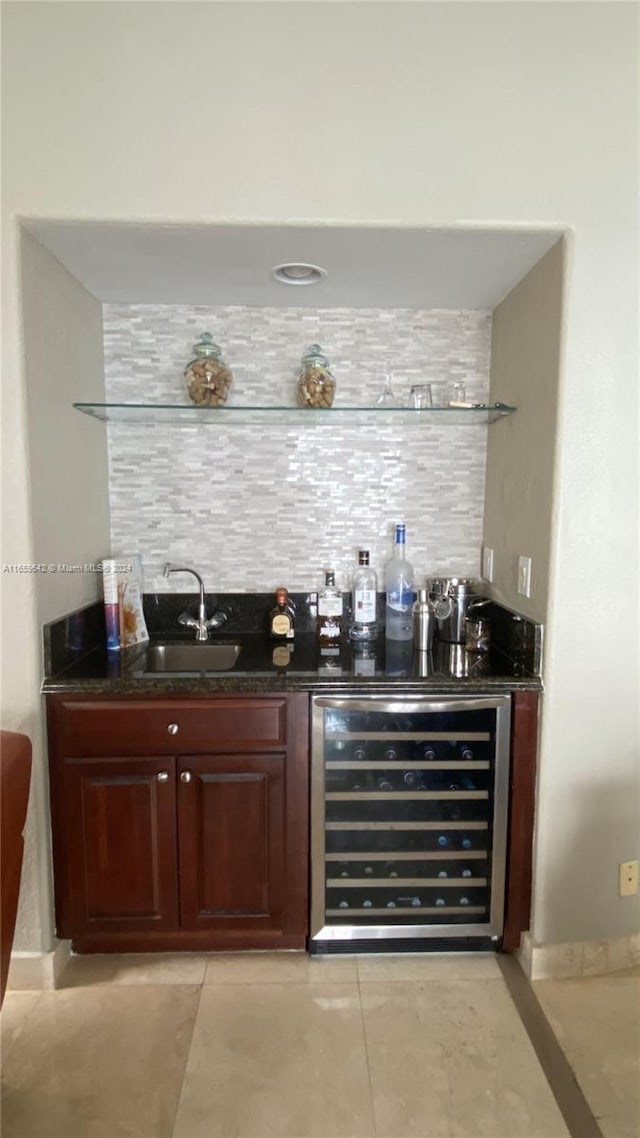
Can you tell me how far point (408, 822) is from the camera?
1.57 m

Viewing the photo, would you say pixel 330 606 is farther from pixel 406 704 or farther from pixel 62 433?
pixel 62 433

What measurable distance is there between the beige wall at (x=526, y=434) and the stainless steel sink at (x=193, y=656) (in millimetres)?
1004

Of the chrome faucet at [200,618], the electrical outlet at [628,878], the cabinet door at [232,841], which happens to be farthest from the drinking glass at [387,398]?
the electrical outlet at [628,878]

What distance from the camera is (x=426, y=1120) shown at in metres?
1.21

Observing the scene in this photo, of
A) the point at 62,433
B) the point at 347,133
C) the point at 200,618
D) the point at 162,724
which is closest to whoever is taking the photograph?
the point at 347,133

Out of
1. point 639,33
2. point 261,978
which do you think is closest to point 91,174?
point 639,33

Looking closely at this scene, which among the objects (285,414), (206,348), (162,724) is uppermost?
(206,348)

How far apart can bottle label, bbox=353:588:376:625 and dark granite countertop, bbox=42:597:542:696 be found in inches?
4.0

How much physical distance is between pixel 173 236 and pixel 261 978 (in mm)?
2120

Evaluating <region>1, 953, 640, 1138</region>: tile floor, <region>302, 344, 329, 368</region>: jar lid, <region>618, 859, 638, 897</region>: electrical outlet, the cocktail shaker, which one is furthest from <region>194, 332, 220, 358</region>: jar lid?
<region>618, 859, 638, 897</region>: electrical outlet

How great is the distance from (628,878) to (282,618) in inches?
53.3

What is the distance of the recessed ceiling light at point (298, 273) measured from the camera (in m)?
1.60

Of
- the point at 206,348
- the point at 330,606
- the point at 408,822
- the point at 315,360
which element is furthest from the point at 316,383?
the point at 408,822

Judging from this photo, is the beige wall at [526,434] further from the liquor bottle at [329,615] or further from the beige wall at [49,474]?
the beige wall at [49,474]
